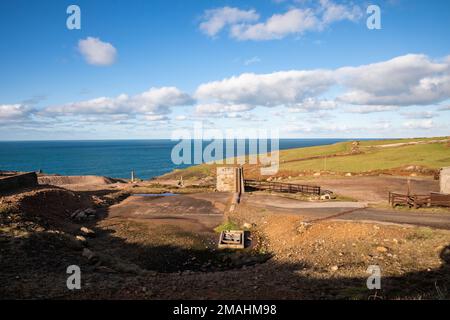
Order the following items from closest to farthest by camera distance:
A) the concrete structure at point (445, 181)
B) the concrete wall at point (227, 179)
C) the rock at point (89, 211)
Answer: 1. the concrete structure at point (445, 181)
2. the rock at point (89, 211)
3. the concrete wall at point (227, 179)

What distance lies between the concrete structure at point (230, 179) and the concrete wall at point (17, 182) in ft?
71.1

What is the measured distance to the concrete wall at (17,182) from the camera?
2931 centimetres

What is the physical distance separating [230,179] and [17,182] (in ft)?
77.5

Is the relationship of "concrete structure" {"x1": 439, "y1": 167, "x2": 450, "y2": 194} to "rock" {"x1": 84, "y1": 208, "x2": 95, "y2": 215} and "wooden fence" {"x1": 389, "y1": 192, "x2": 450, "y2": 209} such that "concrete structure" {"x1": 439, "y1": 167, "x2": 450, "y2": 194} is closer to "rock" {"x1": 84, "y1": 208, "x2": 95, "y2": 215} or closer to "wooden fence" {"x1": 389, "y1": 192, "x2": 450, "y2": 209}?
"wooden fence" {"x1": 389, "y1": 192, "x2": 450, "y2": 209}

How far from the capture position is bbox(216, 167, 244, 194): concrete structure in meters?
38.4

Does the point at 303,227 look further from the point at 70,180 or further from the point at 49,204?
the point at 70,180

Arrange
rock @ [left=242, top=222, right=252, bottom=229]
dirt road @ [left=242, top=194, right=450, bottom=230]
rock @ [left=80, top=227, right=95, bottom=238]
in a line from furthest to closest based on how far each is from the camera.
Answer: rock @ [left=242, top=222, right=252, bottom=229], rock @ [left=80, top=227, right=95, bottom=238], dirt road @ [left=242, top=194, right=450, bottom=230]

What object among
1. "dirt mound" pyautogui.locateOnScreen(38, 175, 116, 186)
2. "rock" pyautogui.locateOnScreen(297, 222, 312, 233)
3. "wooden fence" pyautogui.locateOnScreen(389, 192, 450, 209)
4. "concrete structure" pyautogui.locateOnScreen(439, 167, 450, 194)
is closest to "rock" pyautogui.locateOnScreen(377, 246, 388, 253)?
"rock" pyautogui.locateOnScreen(297, 222, 312, 233)

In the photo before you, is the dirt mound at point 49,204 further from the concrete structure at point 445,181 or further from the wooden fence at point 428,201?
the concrete structure at point 445,181

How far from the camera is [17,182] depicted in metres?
31.7

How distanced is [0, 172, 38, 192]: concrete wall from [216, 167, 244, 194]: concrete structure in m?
21.7

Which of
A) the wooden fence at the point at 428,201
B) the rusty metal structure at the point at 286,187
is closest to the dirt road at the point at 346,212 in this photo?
the wooden fence at the point at 428,201

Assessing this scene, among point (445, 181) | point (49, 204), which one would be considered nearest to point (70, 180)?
point (49, 204)
